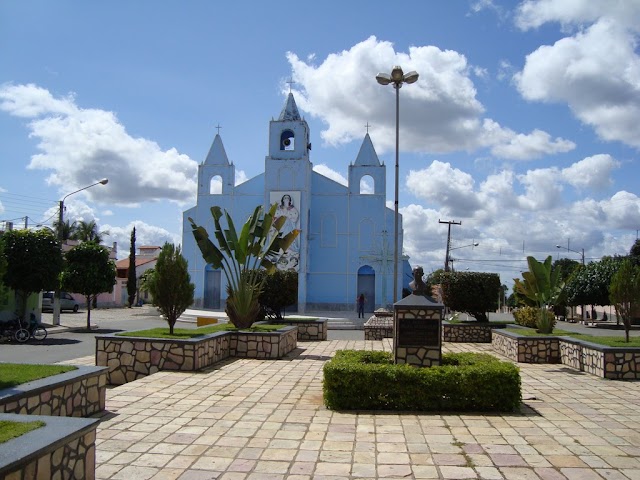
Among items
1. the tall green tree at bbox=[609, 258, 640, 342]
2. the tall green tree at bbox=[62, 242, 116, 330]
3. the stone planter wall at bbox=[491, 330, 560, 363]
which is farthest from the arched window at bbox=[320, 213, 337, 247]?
the tall green tree at bbox=[609, 258, 640, 342]

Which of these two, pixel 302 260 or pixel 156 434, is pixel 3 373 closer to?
pixel 156 434

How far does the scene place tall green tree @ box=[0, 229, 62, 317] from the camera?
19484 mm

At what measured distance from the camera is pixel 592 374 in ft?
36.4

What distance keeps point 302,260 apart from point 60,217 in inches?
618

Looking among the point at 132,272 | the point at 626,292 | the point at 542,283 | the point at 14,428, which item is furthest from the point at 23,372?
the point at 132,272

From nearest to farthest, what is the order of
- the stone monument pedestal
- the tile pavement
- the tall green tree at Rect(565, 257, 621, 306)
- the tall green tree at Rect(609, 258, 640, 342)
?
the tile pavement → the stone monument pedestal → the tall green tree at Rect(609, 258, 640, 342) → the tall green tree at Rect(565, 257, 621, 306)

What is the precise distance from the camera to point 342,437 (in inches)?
243

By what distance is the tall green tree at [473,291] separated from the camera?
18500 mm

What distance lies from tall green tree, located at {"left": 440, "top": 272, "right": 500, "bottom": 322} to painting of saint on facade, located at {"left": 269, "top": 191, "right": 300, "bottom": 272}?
18.5 metres

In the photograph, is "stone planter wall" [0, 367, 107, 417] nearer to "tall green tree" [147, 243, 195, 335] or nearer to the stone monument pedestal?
the stone monument pedestal

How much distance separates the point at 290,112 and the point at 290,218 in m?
7.55

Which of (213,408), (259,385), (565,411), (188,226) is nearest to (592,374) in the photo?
(565,411)

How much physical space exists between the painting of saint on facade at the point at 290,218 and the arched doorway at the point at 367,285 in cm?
465

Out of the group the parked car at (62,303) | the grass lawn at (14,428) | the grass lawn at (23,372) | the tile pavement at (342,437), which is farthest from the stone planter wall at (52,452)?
the parked car at (62,303)
